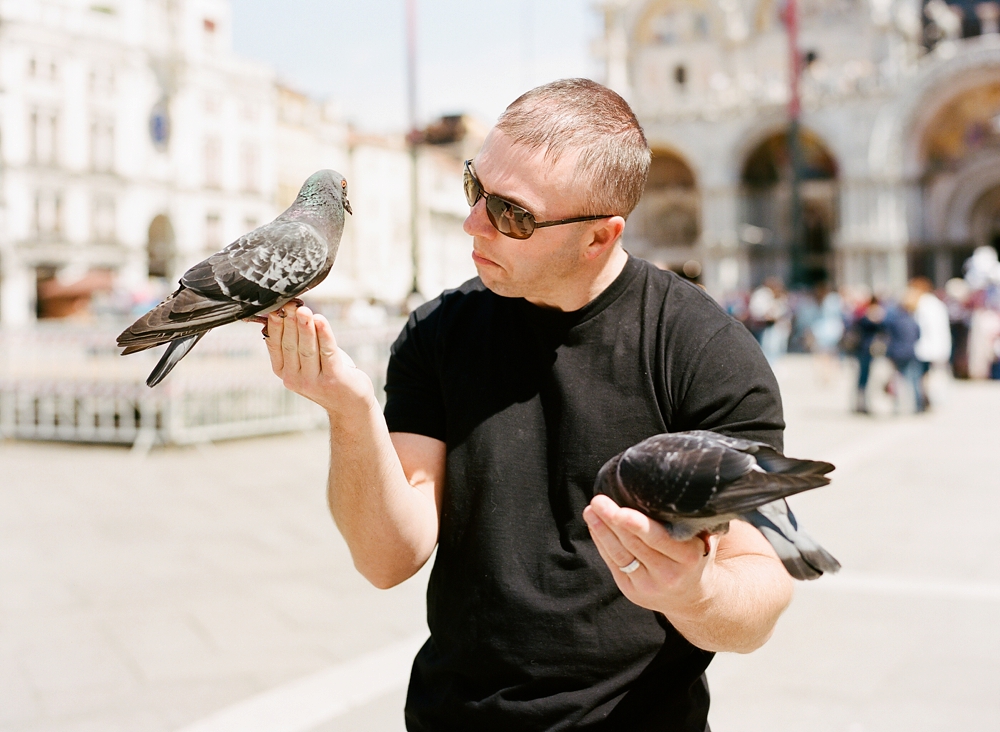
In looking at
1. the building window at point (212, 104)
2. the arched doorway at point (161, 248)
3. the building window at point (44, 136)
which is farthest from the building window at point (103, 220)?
the building window at point (212, 104)

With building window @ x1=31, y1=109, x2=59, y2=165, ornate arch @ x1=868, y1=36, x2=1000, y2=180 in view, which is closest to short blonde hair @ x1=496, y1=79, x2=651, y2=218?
building window @ x1=31, y1=109, x2=59, y2=165

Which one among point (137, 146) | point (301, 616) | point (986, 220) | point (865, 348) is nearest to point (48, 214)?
point (137, 146)

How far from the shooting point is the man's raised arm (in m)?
1.64

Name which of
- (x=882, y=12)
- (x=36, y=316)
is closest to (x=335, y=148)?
(x=36, y=316)

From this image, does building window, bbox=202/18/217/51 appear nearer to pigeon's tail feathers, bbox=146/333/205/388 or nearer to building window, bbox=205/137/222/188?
building window, bbox=205/137/222/188

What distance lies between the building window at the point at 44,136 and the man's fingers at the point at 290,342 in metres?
35.0

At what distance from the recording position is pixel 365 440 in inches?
68.1

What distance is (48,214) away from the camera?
1305 inches

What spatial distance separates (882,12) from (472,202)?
40331 mm

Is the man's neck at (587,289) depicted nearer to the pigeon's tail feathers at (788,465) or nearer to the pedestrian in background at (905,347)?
the pigeon's tail feathers at (788,465)

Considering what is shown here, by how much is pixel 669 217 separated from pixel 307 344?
4192cm

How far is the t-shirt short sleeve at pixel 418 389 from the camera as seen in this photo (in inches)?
79.4

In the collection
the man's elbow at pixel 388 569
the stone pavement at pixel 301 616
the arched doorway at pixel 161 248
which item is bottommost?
the stone pavement at pixel 301 616

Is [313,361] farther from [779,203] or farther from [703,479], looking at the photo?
[779,203]
